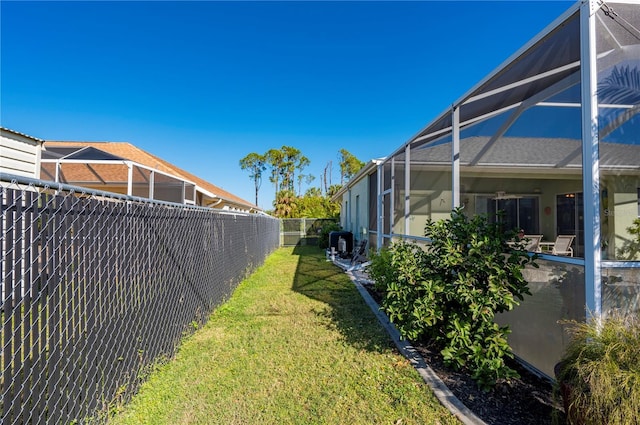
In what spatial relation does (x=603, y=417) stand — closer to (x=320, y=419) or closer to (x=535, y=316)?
(x=535, y=316)

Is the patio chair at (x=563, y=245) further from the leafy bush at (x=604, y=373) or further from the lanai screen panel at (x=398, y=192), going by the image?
the lanai screen panel at (x=398, y=192)

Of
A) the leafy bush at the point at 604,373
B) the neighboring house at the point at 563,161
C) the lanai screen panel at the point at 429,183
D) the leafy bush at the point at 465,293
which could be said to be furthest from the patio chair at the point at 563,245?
the lanai screen panel at the point at 429,183

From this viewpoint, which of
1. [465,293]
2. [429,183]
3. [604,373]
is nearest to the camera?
[604,373]

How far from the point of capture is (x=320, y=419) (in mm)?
2455

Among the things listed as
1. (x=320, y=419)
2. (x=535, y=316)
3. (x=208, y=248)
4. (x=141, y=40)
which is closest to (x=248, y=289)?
(x=208, y=248)

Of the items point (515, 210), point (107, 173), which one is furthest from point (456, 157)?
point (107, 173)

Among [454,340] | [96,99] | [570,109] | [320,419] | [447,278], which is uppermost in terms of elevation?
[96,99]

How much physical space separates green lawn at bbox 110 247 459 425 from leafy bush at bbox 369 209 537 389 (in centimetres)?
53

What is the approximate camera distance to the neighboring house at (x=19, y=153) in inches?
203

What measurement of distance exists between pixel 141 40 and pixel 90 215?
11171 millimetres

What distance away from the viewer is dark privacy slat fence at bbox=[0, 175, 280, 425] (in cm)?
164

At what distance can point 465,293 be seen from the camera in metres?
2.96

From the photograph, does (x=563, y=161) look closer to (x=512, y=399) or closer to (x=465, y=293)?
(x=465, y=293)

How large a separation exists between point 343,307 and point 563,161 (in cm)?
391
